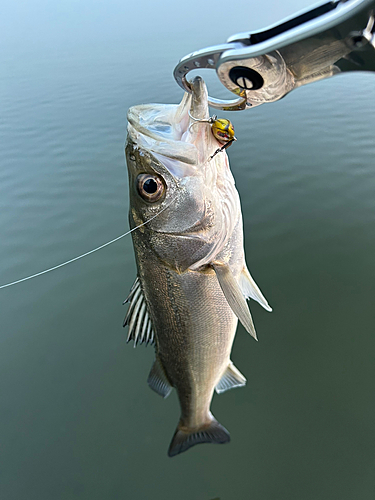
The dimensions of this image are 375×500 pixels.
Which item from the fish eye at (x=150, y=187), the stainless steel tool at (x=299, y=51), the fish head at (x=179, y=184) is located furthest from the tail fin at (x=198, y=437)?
the stainless steel tool at (x=299, y=51)

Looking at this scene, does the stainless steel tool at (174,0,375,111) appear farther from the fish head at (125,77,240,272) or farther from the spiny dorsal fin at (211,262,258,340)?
the spiny dorsal fin at (211,262,258,340)

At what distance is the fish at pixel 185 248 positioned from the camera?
5.47 feet

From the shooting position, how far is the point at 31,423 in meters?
3.12

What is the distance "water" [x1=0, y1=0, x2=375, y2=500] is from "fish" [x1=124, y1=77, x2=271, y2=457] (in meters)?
0.81

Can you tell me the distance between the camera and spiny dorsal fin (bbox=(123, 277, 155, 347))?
7.02ft

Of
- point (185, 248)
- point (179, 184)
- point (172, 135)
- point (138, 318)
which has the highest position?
point (172, 135)

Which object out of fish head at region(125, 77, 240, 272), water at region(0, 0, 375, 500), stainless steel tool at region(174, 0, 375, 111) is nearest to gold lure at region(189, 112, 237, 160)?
fish head at region(125, 77, 240, 272)

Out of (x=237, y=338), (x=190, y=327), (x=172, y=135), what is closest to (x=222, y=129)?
(x=172, y=135)

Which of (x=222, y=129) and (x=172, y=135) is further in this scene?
(x=172, y=135)

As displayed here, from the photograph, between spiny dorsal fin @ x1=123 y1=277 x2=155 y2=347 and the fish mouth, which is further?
spiny dorsal fin @ x1=123 y1=277 x2=155 y2=347

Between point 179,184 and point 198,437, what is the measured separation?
6.01 ft

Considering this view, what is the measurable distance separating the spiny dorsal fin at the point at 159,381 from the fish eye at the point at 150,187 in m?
1.18

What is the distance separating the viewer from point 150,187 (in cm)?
172

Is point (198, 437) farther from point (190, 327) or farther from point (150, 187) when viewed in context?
point (150, 187)
